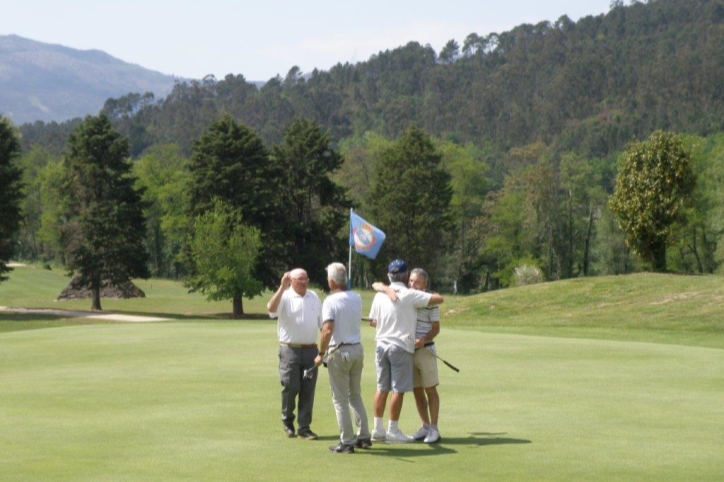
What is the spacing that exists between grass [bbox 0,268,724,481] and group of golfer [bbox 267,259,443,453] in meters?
0.36

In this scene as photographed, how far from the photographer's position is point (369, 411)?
53.8ft

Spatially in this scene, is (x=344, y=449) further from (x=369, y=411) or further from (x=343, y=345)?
(x=369, y=411)

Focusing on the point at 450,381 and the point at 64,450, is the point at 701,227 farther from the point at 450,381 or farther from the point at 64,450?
the point at 64,450

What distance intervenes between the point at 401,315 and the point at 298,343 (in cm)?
150

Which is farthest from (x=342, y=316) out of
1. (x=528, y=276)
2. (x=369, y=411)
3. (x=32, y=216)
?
(x=32, y=216)

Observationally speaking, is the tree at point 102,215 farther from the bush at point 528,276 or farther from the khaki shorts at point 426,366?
the khaki shorts at point 426,366

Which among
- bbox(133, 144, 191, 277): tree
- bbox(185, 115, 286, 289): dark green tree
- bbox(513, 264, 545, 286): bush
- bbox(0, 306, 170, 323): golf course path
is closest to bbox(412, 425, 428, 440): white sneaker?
bbox(0, 306, 170, 323): golf course path

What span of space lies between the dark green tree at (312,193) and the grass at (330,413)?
4733 cm

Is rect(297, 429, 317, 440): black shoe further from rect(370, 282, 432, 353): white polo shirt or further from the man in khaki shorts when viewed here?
rect(370, 282, 432, 353): white polo shirt

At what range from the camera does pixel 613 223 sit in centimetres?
9769

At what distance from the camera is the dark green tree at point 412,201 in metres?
92.3

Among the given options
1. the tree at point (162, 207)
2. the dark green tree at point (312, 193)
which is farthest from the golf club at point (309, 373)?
the tree at point (162, 207)

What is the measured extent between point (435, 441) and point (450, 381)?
5.99m

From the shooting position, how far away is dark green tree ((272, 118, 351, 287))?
80.4m
